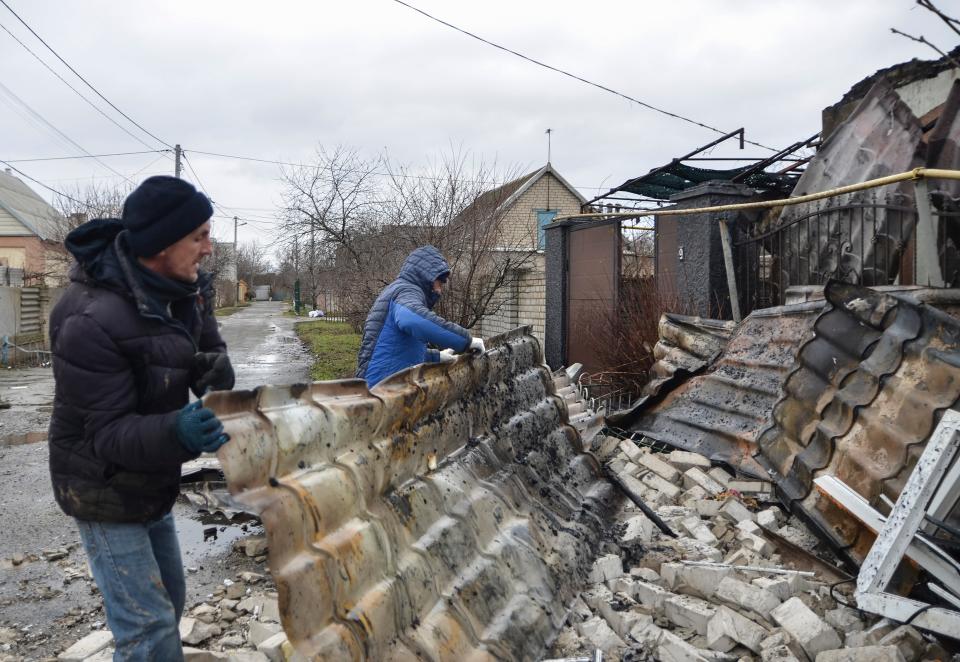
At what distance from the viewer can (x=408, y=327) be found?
12.3ft

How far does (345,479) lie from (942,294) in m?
3.53

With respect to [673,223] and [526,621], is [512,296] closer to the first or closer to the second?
[673,223]

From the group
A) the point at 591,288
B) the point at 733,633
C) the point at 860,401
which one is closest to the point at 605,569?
the point at 733,633

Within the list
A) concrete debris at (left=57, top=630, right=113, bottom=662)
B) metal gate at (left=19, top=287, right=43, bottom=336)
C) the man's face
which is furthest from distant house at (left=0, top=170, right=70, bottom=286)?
the man's face

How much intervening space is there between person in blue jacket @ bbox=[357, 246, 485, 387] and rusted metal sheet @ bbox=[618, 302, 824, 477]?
6.67 feet

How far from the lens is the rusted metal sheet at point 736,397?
4555 millimetres

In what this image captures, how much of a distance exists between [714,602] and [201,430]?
90.9 inches

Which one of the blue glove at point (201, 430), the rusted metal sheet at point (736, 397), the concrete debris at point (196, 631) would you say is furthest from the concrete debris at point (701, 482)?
the blue glove at point (201, 430)

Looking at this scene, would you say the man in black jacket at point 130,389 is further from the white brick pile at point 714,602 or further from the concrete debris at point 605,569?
the concrete debris at point 605,569

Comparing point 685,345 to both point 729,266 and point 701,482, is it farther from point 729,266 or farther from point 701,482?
point 701,482

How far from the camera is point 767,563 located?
3262mm

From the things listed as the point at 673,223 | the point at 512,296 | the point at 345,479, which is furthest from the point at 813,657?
the point at 512,296

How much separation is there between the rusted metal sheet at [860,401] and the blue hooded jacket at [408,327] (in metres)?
1.96

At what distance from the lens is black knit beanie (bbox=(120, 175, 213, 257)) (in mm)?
2012
